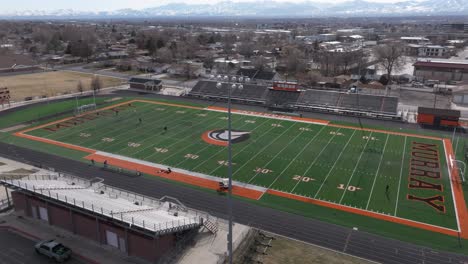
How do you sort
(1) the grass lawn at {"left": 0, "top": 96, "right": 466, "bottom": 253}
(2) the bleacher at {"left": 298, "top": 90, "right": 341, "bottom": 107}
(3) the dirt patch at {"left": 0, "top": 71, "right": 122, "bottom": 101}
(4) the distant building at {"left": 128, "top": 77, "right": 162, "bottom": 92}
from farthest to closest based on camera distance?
(3) the dirt patch at {"left": 0, "top": 71, "right": 122, "bottom": 101} < (4) the distant building at {"left": 128, "top": 77, "right": 162, "bottom": 92} < (2) the bleacher at {"left": 298, "top": 90, "right": 341, "bottom": 107} < (1) the grass lawn at {"left": 0, "top": 96, "right": 466, "bottom": 253}

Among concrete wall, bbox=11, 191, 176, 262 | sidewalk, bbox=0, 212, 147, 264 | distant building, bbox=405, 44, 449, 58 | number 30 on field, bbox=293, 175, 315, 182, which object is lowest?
sidewalk, bbox=0, 212, 147, 264

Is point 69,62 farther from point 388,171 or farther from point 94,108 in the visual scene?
point 388,171

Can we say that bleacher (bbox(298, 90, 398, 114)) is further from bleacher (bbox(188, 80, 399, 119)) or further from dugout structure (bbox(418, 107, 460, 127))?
dugout structure (bbox(418, 107, 460, 127))

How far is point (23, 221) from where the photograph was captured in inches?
1050

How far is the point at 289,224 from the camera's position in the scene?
27203mm

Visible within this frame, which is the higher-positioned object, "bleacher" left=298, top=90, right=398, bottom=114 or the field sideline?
"bleacher" left=298, top=90, right=398, bottom=114

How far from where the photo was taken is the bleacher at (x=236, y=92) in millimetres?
65625

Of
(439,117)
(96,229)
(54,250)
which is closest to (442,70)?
(439,117)

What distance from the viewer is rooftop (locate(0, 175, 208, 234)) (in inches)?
869

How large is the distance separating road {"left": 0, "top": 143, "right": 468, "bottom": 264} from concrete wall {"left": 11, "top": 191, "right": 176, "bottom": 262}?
7.47 meters

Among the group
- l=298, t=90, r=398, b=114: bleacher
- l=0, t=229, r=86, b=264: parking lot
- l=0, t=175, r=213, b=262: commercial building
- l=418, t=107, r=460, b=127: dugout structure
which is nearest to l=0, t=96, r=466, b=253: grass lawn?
l=418, t=107, r=460, b=127: dugout structure

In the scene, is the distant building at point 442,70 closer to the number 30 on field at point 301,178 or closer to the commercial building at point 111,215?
the number 30 on field at point 301,178

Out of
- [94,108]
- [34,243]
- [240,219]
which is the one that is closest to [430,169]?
[240,219]

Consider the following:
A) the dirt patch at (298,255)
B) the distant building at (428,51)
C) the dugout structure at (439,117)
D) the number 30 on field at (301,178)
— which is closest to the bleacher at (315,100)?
the dugout structure at (439,117)
